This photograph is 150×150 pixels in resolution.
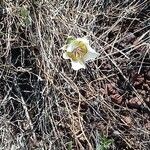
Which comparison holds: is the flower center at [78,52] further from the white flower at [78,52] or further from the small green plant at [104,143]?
the small green plant at [104,143]

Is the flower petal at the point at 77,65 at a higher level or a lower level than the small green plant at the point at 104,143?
higher

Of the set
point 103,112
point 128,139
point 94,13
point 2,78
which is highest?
point 94,13

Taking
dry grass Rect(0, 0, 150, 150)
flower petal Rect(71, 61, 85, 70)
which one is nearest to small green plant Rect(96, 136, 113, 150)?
dry grass Rect(0, 0, 150, 150)

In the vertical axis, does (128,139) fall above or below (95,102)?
below

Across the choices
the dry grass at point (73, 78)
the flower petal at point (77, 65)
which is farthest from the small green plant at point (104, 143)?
the flower petal at point (77, 65)

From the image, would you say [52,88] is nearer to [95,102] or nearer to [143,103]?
[95,102]

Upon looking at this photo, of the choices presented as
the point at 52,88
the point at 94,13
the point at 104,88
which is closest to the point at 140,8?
the point at 94,13

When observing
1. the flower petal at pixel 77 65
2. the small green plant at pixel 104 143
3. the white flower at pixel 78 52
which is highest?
the white flower at pixel 78 52

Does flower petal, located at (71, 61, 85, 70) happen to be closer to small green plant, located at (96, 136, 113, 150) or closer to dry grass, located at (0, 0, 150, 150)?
dry grass, located at (0, 0, 150, 150)
